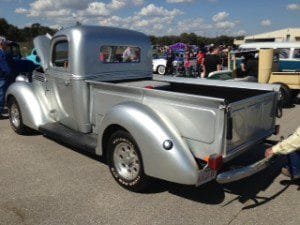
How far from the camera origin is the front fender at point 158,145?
372 centimetres

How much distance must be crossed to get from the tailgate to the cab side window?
9.36 feet

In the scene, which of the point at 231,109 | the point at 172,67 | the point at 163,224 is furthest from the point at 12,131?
the point at 172,67

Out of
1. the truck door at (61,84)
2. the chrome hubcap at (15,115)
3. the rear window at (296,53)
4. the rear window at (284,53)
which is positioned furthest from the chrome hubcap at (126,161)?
the rear window at (296,53)

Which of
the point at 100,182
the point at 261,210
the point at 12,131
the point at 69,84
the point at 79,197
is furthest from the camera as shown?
the point at 12,131

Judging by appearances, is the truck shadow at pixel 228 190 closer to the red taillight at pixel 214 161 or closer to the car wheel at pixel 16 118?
the red taillight at pixel 214 161

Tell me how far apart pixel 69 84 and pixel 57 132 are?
76cm

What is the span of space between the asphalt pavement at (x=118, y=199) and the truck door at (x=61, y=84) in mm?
709

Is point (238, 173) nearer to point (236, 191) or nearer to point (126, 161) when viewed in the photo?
point (236, 191)

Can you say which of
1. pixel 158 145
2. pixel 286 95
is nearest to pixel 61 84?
pixel 158 145

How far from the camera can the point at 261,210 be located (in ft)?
13.0

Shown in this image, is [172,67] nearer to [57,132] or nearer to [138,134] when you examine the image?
[57,132]

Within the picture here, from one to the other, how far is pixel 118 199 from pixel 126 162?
0.44m

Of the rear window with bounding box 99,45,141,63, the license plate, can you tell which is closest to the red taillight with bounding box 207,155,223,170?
the license plate

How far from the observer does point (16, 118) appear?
682 cm
